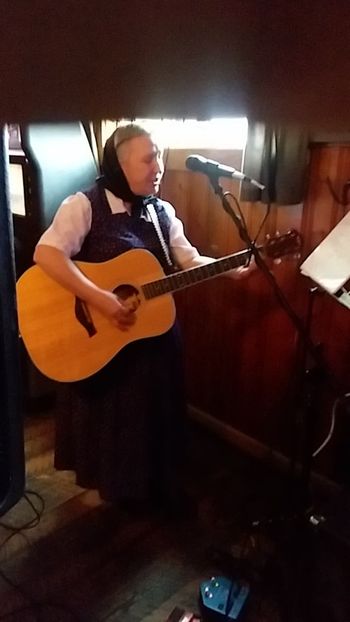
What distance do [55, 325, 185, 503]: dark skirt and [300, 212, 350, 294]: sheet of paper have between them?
1.72 feet

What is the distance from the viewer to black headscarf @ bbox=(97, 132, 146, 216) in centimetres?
153

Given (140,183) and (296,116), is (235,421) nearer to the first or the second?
(140,183)

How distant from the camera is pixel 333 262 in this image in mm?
1229

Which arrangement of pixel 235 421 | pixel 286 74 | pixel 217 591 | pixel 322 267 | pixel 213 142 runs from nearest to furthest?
pixel 286 74 < pixel 322 267 < pixel 217 591 < pixel 213 142 < pixel 235 421

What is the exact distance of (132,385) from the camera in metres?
1.58

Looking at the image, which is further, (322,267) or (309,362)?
(309,362)

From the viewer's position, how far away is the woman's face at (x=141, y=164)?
4.92 feet

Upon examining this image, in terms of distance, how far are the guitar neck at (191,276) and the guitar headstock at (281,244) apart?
64 mm

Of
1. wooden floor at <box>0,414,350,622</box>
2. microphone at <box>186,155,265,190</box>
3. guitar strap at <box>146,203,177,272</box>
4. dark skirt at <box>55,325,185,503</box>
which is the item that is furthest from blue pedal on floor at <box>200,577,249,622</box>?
microphone at <box>186,155,265,190</box>

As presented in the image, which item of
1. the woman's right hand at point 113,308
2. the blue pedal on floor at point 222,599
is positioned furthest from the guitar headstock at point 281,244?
the blue pedal on floor at point 222,599

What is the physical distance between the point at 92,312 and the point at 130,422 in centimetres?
33

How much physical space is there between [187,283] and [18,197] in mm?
955

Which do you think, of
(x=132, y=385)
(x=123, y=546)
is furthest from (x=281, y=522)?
(x=132, y=385)

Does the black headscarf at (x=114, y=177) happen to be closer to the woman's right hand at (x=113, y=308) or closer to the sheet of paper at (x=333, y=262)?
the woman's right hand at (x=113, y=308)
